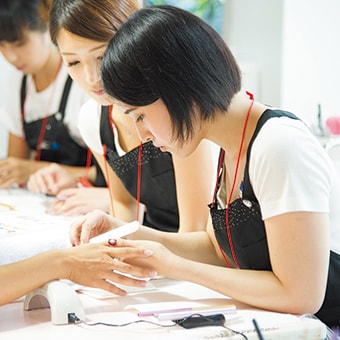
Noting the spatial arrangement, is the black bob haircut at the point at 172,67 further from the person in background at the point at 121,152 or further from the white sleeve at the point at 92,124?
the white sleeve at the point at 92,124

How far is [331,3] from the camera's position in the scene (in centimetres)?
298

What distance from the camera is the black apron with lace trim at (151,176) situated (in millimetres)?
1952

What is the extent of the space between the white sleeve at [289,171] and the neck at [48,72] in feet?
5.40

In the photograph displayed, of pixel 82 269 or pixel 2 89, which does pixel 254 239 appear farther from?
pixel 2 89

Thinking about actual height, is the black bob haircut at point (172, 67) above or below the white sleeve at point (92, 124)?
above

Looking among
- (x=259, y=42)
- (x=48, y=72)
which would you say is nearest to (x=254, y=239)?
(x=48, y=72)

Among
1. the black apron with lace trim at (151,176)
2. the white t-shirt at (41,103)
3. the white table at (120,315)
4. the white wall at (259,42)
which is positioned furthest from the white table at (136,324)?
the white wall at (259,42)

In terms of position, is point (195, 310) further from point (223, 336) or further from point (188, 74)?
point (188, 74)

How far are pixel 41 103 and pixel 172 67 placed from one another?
1.60 meters

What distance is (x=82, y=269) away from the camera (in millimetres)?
1411

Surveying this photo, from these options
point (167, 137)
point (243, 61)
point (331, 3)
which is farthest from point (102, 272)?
point (243, 61)

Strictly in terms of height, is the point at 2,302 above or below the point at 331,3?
below

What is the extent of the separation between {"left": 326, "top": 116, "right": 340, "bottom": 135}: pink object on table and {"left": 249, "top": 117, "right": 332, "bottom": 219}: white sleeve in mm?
1435

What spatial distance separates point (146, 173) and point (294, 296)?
757 mm
